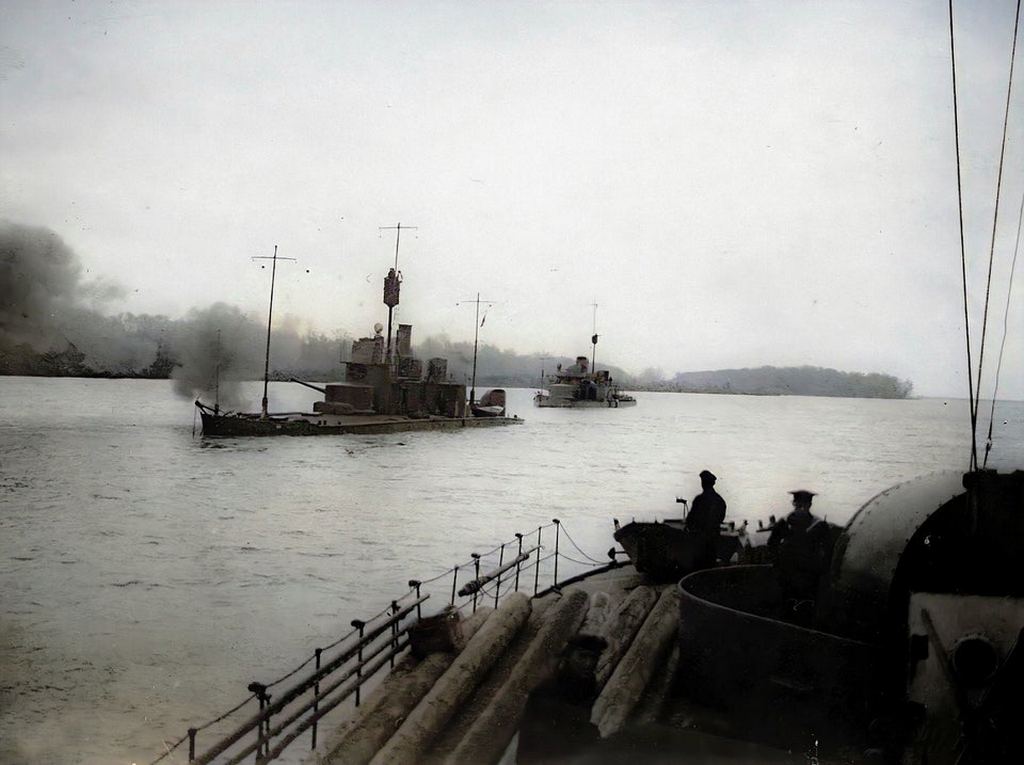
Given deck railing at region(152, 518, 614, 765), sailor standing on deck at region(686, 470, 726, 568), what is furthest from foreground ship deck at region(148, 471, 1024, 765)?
sailor standing on deck at region(686, 470, 726, 568)

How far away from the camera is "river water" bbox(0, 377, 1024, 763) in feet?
38.1

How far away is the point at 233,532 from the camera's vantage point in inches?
1021

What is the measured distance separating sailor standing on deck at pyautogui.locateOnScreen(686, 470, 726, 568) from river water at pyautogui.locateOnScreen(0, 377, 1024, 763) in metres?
7.95

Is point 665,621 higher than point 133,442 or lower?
higher

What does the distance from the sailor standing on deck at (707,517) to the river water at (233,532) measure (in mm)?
7946

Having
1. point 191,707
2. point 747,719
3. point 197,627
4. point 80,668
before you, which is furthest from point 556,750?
point 197,627

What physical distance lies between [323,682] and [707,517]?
772cm

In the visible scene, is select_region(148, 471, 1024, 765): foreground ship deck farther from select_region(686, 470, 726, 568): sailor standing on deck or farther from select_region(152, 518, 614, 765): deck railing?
select_region(686, 470, 726, 568): sailor standing on deck

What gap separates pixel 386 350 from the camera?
71250 mm

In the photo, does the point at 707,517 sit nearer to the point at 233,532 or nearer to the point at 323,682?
the point at 323,682

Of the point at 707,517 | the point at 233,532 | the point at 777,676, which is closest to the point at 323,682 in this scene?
the point at 707,517

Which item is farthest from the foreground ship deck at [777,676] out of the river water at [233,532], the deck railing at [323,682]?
the river water at [233,532]

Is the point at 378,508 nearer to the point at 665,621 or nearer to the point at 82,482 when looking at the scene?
the point at 82,482

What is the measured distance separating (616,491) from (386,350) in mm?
36712
